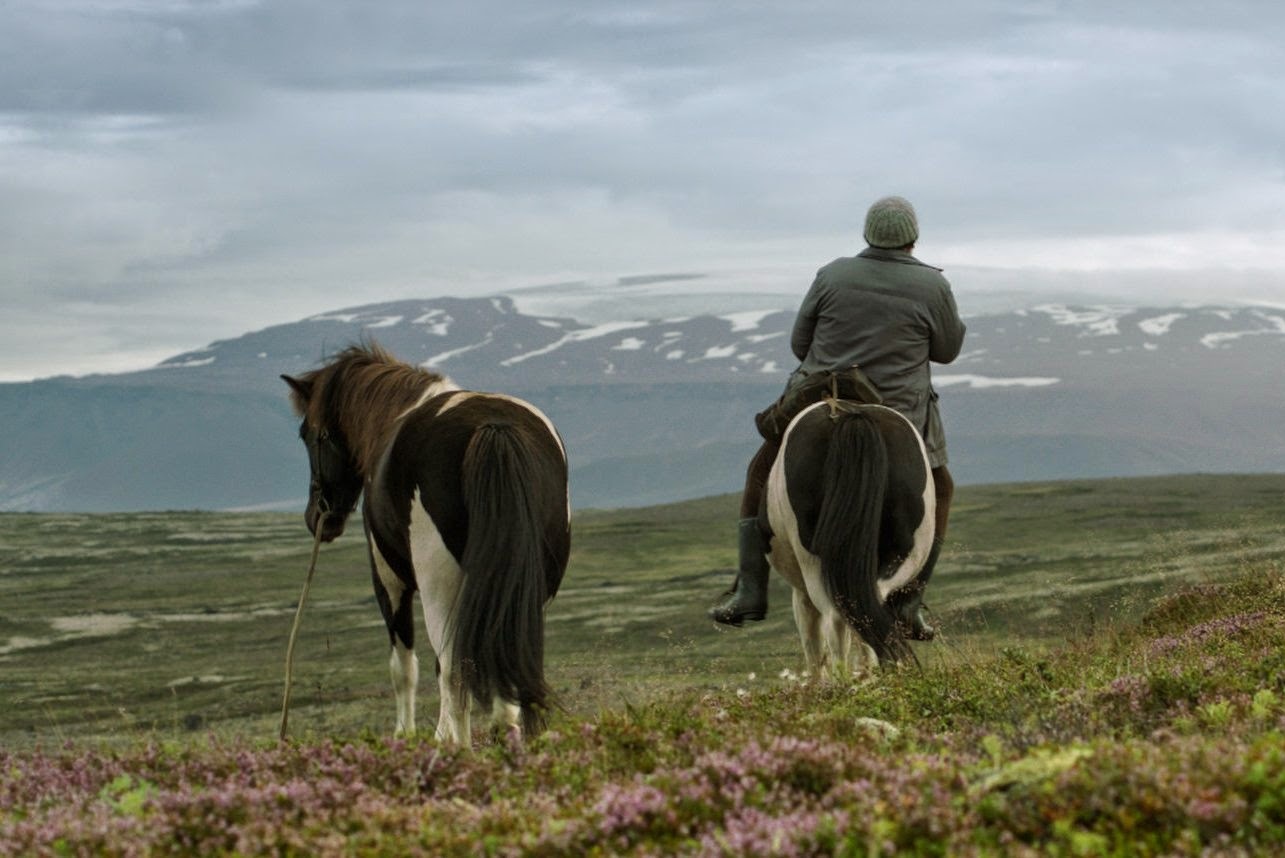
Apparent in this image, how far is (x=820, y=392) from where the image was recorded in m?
13.4

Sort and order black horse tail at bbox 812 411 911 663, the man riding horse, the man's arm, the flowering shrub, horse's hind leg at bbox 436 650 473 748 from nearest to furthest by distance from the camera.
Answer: the flowering shrub, horse's hind leg at bbox 436 650 473 748, black horse tail at bbox 812 411 911 663, the man riding horse, the man's arm

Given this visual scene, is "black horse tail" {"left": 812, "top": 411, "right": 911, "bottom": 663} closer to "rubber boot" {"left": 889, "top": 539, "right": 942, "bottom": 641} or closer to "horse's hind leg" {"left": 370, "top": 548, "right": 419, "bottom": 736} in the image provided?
"rubber boot" {"left": 889, "top": 539, "right": 942, "bottom": 641}

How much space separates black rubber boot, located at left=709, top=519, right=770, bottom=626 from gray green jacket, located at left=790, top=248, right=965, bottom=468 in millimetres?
1430

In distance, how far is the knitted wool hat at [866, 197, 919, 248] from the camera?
13.8 m

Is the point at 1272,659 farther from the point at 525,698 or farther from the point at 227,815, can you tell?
the point at 227,815

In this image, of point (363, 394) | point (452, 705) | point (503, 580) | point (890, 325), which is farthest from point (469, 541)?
point (890, 325)

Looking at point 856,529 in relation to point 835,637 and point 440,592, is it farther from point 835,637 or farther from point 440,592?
point 440,592

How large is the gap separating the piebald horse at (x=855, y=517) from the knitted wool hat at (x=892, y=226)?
184 cm

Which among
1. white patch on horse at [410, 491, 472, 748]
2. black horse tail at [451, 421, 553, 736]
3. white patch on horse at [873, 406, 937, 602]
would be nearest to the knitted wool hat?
white patch on horse at [873, 406, 937, 602]

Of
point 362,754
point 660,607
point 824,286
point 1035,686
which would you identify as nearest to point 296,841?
point 362,754

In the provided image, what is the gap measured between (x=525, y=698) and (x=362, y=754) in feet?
8.71

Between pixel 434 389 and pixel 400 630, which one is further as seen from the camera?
pixel 434 389

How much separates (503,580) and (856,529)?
3.07 metres

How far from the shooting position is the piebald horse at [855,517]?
12.1 m
